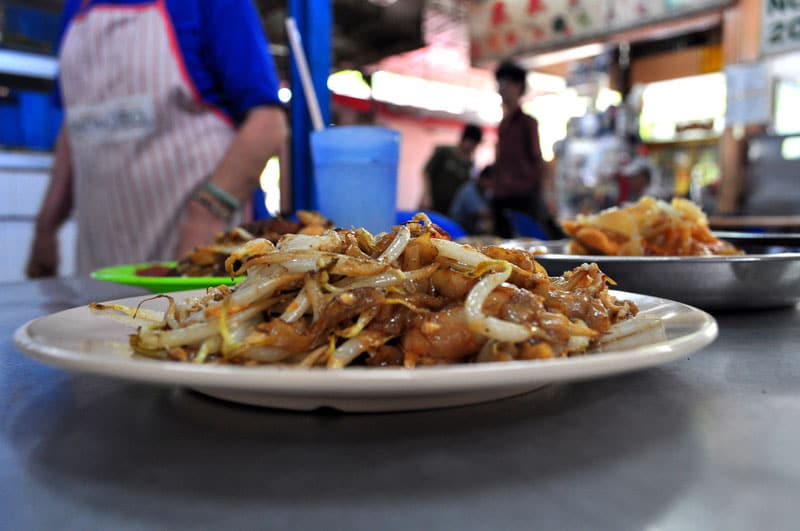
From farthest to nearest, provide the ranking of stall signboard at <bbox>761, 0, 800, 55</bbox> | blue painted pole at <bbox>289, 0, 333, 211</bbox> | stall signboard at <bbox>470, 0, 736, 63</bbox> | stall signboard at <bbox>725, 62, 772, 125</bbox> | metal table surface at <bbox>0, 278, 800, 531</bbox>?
stall signboard at <bbox>725, 62, 772, 125</bbox>
stall signboard at <bbox>470, 0, 736, 63</bbox>
stall signboard at <bbox>761, 0, 800, 55</bbox>
blue painted pole at <bbox>289, 0, 333, 211</bbox>
metal table surface at <bbox>0, 278, 800, 531</bbox>

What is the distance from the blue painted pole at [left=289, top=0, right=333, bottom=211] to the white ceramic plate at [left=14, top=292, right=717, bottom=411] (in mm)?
2128

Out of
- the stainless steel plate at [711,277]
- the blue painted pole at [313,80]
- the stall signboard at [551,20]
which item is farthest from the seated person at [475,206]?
the stainless steel plate at [711,277]

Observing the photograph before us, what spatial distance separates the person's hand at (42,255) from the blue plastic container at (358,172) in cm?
153

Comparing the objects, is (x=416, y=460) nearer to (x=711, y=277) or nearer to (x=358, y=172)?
(x=711, y=277)

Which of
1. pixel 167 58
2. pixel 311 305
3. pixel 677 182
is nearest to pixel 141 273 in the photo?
pixel 311 305

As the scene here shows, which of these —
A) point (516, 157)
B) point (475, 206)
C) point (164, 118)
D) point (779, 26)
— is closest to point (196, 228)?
point (164, 118)

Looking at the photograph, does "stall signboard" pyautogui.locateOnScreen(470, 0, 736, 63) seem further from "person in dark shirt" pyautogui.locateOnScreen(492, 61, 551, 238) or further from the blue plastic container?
the blue plastic container

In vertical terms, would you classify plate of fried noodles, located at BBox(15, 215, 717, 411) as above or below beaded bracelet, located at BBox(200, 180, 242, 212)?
below

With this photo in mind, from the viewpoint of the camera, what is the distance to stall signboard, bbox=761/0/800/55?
490 cm

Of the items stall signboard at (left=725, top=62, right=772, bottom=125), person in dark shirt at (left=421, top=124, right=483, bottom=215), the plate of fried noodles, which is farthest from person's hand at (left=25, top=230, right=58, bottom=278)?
stall signboard at (left=725, top=62, right=772, bottom=125)

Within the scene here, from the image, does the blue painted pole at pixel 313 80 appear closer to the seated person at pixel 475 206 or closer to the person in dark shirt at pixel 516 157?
the person in dark shirt at pixel 516 157

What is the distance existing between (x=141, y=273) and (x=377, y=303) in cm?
94

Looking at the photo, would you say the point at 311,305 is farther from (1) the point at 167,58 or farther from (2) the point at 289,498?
(1) the point at 167,58

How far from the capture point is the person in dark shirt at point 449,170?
676 cm
